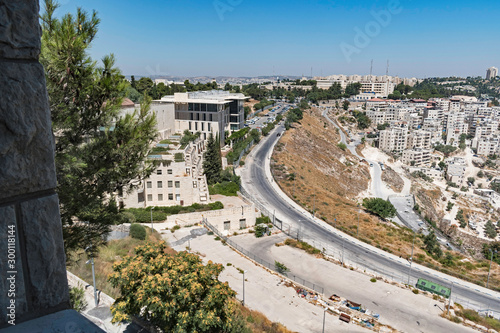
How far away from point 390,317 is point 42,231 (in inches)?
968

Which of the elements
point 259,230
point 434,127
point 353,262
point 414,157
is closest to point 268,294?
point 259,230

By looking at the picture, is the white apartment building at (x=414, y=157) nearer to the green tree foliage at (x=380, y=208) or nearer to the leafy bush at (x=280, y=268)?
the green tree foliage at (x=380, y=208)

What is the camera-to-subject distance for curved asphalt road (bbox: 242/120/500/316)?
91.2ft

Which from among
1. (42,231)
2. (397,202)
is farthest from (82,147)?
(397,202)

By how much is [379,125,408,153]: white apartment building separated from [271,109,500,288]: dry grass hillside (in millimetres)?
14462

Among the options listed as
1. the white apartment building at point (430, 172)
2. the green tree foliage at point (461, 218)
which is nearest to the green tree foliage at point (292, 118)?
the white apartment building at point (430, 172)

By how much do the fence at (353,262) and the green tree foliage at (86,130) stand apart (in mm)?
25491

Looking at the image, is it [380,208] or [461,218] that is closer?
[380,208]

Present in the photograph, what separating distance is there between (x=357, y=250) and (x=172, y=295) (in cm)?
2453

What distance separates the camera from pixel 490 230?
61.0 metres

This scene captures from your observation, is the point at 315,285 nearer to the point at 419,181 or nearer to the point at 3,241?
the point at 3,241

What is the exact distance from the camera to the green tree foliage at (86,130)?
634 cm

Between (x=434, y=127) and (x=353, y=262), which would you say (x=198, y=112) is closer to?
(x=353, y=262)

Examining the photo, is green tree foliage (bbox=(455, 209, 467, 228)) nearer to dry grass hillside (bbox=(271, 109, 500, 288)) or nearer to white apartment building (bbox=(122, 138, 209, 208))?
dry grass hillside (bbox=(271, 109, 500, 288))
